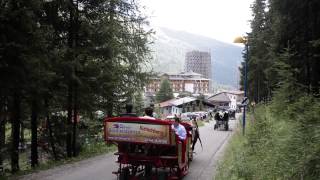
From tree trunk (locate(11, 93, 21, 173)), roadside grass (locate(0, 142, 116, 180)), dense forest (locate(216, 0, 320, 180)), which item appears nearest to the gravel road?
roadside grass (locate(0, 142, 116, 180))

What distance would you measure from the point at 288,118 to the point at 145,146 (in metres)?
6.77

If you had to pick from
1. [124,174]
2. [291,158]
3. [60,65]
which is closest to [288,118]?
[124,174]

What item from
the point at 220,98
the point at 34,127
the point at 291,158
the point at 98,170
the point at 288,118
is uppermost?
the point at 220,98

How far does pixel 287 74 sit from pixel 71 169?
1043cm

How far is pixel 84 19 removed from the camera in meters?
22.6

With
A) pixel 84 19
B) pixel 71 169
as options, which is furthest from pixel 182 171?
pixel 84 19

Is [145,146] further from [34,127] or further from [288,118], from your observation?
[34,127]

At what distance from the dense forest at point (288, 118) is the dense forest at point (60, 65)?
6654 mm

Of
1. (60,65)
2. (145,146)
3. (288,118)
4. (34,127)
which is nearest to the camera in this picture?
(145,146)

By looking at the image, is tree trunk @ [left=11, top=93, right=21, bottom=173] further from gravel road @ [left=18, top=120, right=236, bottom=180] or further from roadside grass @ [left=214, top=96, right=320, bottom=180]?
roadside grass @ [left=214, top=96, right=320, bottom=180]

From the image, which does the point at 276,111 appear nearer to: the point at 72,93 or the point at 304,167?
the point at 72,93

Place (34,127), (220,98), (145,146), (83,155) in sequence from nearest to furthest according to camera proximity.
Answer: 1. (145,146)
2. (34,127)
3. (83,155)
4. (220,98)

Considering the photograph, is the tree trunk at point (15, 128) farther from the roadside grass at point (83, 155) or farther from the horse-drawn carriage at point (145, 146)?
the horse-drawn carriage at point (145, 146)

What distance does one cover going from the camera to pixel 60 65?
20.3 metres
